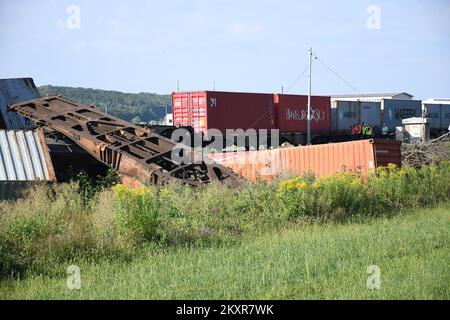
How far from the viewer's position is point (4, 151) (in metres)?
14.5

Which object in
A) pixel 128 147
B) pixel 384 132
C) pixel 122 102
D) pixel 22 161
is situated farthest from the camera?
pixel 122 102

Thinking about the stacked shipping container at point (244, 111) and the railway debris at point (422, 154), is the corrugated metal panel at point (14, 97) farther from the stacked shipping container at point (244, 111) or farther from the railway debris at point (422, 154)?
the railway debris at point (422, 154)

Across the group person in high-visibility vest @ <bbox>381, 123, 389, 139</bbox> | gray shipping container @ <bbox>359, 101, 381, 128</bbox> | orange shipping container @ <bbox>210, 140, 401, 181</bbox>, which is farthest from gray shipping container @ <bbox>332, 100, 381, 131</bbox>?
orange shipping container @ <bbox>210, 140, 401, 181</bbox>

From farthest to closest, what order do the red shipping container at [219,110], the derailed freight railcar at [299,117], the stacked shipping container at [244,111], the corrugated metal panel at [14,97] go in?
the derailed freight railcar at [299,117] < the stacked shipping container at [244,111] < the red shipping container at [219,110] < the corrugated metal panel at [14,97]

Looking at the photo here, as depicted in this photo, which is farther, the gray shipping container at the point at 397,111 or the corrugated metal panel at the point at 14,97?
the gray shipping container at the point at 397,111

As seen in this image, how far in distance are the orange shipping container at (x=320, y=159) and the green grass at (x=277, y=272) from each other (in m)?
7.02

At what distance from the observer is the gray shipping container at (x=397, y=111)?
→ 47812 mm

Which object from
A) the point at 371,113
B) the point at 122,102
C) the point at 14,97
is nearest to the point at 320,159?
the point at 14,97

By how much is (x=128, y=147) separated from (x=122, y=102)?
10402cm

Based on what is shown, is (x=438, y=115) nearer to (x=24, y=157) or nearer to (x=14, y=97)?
(x=14, y=97)

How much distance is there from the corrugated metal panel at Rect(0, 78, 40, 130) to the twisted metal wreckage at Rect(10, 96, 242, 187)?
6.90 feet

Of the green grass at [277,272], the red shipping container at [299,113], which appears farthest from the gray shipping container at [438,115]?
the green grass at [277,272]

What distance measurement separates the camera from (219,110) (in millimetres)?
34125
